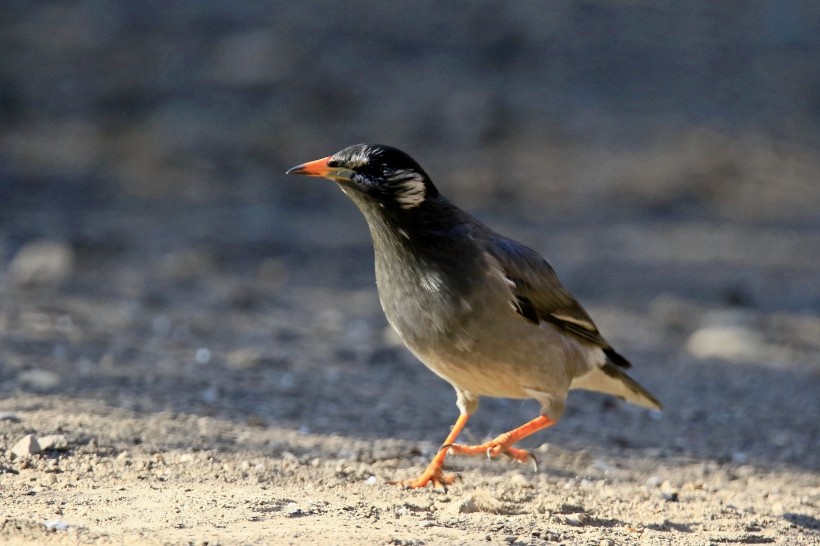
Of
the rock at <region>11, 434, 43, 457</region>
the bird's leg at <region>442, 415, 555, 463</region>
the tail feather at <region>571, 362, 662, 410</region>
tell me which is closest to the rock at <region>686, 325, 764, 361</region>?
the tail feather at <region>571, 362, 662, 410</region>

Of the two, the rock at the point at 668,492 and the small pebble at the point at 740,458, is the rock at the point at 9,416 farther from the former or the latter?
the small pebble at the point at 740,458

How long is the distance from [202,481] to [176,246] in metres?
7.97

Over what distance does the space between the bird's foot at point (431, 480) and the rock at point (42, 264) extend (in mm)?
6211

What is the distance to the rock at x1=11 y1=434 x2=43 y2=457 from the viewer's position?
20.2ft

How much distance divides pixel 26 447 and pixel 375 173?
2.23 m

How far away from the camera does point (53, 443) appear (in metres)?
6.27

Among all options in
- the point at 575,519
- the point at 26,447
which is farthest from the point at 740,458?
the point at 26,447

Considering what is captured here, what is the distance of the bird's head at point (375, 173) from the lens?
20.4ft

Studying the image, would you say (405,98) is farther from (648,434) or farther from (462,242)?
(462,242)

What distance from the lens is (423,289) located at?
6.24 metres

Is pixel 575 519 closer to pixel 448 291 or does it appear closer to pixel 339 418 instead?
pixel 448 291

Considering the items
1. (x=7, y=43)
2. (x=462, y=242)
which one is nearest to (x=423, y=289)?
(x=462, y=242)

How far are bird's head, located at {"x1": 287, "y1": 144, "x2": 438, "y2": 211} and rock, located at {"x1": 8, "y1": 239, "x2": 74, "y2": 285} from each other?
604 centimetres

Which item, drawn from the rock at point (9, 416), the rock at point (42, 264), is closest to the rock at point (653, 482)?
the rock at point (9, 416)
